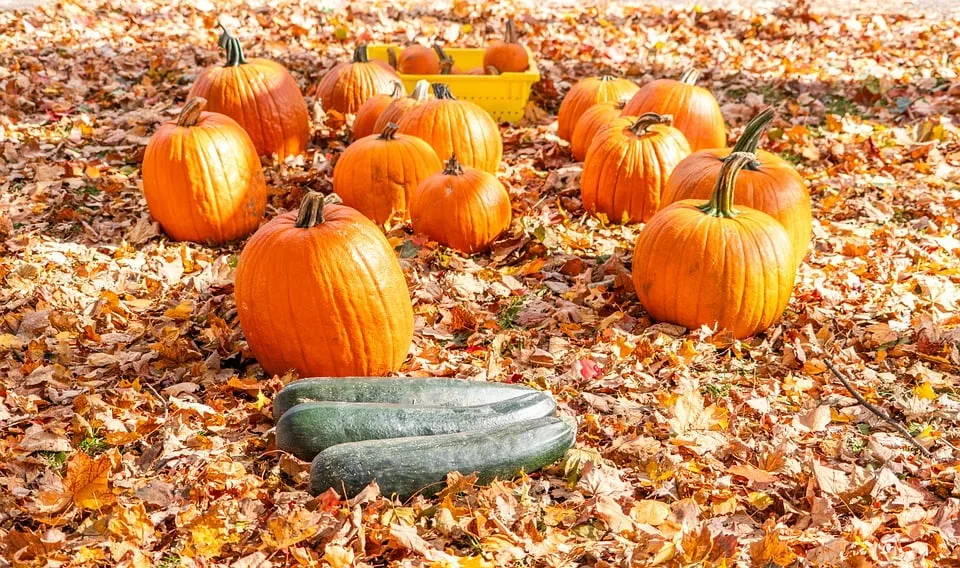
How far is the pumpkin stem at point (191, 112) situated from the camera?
5059mm

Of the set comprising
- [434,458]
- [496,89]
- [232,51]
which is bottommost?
[434,458]

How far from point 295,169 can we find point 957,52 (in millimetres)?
6826

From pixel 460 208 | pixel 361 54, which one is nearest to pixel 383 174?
pixel 460 208

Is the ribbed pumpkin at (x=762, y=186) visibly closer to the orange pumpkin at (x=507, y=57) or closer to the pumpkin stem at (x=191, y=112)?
the pumpkin stem at (x=191, y=112)

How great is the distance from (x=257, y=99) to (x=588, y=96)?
8.43 ft

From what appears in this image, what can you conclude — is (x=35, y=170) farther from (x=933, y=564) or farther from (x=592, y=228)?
(x=933, y=564)

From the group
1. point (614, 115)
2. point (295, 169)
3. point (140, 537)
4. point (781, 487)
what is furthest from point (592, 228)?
point (140, 537)

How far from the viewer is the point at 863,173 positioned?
257 inches

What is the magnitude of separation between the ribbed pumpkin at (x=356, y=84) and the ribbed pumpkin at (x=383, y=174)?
1621mm

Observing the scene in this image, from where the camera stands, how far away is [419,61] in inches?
300

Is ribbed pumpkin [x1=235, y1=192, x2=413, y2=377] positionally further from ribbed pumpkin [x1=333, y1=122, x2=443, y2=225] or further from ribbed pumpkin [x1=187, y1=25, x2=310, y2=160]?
ribbed pumpkin [x1=187, y1=25, x2=310, y2=160]

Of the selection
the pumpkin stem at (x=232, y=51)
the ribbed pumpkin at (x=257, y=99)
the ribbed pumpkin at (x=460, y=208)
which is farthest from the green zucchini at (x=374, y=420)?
the pumpkin stem at (x=232, y=51)

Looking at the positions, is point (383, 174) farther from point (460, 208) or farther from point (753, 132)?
point (753, 132)

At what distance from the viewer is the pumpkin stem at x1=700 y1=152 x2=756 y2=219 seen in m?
4.34
